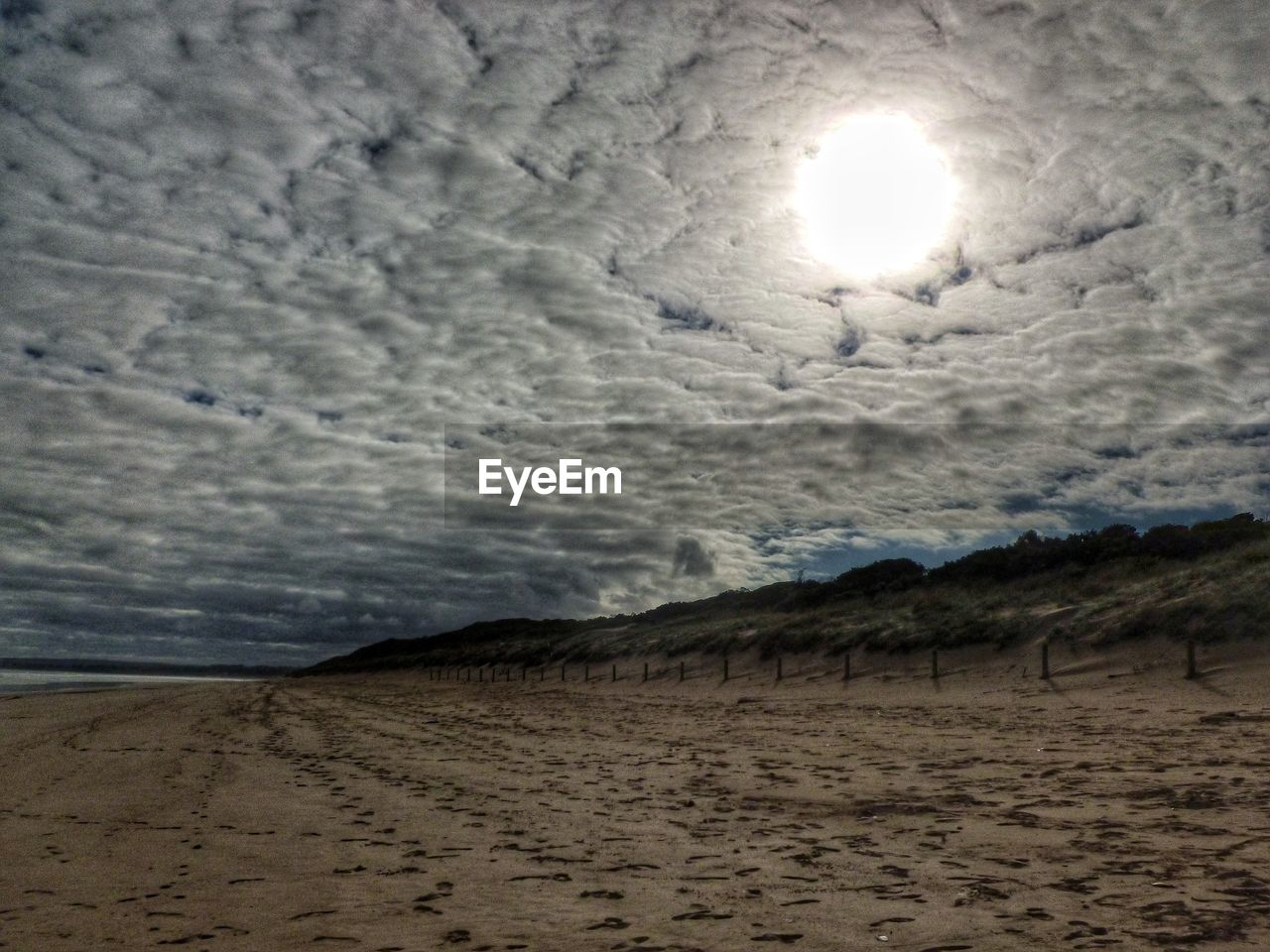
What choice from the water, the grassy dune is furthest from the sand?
the water

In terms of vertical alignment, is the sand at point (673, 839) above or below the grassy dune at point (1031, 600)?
below

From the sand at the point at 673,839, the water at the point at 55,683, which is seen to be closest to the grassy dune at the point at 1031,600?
the sand at the point at 673,839

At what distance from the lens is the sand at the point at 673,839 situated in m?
5.54

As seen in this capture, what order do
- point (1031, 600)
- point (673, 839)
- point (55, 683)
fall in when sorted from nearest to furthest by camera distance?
point (673, 839) < point (1031, 600) < point (55, 683)

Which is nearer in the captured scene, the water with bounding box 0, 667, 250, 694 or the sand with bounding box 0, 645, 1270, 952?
the sand with bounding box 0, 645, 1270, 952

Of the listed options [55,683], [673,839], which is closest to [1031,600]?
[673,839]

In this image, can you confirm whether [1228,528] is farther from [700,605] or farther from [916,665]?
[700,605]

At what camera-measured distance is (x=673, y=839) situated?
26.8 feet

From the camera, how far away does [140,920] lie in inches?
238

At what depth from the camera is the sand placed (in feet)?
18.2

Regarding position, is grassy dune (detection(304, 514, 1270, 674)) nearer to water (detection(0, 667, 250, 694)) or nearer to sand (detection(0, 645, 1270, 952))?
sand (detection(0, 645, 1270, 952))

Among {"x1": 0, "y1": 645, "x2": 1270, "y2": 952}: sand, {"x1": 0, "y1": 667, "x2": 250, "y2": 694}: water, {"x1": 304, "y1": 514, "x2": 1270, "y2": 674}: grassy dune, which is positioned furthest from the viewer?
{"x1": 0, "y1": 667, "x2": 250, "y2": 694}: water

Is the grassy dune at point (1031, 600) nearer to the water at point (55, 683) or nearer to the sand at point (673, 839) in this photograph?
the sand at point (673, 839)

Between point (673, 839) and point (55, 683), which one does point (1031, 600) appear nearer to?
point (673, 839)
